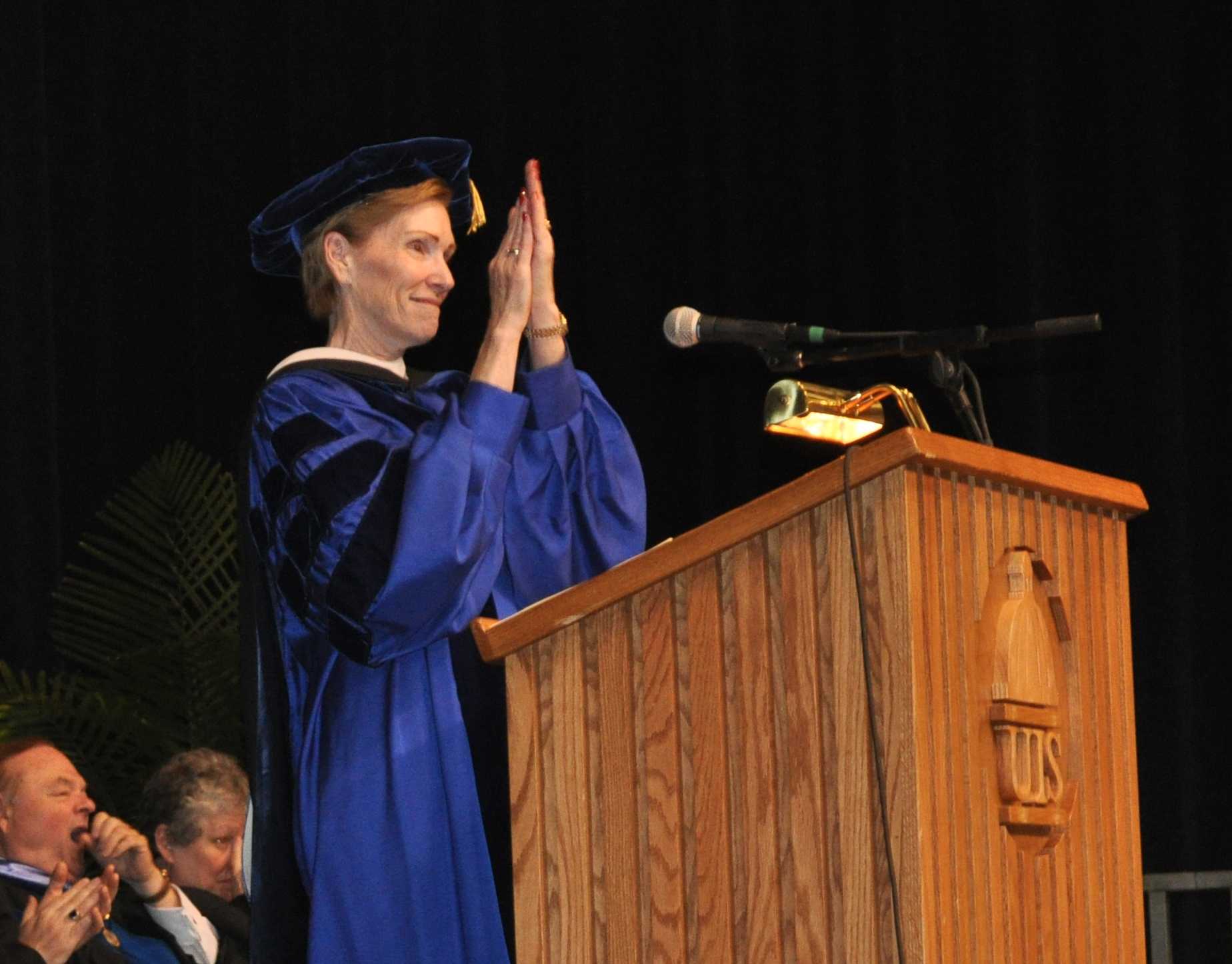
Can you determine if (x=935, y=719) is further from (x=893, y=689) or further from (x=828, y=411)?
(x=828, y=411)

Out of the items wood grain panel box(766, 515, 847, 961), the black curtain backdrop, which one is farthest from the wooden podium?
the black curtain backdrop

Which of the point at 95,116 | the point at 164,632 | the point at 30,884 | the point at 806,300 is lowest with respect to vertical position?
the point at 30,884

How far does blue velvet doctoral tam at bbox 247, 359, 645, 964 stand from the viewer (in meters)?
2.05

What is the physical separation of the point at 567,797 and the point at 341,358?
73cm

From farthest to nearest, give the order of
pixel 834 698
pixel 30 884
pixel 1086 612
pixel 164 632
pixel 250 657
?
1. pixel 164 632
2. pixel 30 884
3. pixel 250 657
4. pixel 1086 612
5. pixel 834 698

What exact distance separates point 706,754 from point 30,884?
Answer: 2.35 m

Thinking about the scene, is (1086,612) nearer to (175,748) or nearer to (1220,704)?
(1220,704)

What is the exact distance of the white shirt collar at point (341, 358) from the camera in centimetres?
233

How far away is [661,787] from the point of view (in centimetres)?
184

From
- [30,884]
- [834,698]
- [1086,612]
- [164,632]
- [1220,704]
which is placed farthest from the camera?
[164,632]

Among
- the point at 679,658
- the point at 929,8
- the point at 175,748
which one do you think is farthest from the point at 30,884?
the point at 929,8

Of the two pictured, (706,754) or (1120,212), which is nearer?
(706,754)

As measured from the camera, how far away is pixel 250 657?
229cm

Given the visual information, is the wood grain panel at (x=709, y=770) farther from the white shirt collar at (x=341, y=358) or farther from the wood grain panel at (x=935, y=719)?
the white shirt collar at (x=341, y=358)
